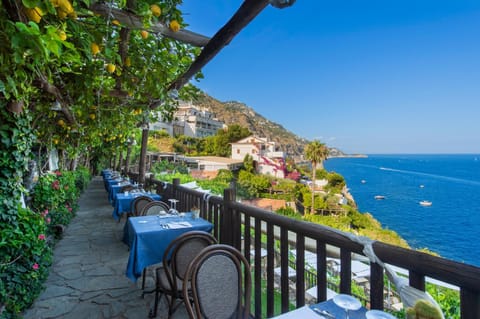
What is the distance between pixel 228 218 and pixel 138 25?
6.50ft

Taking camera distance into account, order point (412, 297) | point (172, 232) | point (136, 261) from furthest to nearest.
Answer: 1. point (172, 232)
2. point (136, 261)
3. point (412, 297)

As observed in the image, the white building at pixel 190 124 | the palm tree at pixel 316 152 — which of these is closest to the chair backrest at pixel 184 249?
the palm tree at pixel 316 152

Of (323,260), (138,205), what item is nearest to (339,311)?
(323,260)

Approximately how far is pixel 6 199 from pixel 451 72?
4794 centimetres

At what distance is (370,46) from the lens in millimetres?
33469

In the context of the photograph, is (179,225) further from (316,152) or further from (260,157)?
(260,157)

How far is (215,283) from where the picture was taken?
148 centimetres

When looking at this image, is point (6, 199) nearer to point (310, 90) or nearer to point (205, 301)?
point (205, 301)

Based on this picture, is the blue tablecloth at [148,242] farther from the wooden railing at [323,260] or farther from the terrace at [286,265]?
the wooden railing at [323,260]

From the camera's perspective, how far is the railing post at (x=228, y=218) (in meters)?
2.71

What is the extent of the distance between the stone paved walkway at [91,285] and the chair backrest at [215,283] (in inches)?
44.8

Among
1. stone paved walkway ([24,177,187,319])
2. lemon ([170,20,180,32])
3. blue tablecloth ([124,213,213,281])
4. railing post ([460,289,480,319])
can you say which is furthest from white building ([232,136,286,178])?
railing post ([460,289,480,319])

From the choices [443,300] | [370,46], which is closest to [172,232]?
[443,300]

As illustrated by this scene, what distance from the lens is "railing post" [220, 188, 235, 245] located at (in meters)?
2.71
